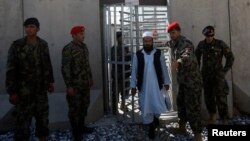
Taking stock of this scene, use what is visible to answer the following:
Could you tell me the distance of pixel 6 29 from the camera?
7215mm

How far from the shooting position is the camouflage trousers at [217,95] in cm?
688

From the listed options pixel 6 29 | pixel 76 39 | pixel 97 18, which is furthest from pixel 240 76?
pixel 6 29

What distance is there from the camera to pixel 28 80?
5594mm

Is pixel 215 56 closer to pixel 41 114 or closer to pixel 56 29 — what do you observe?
pixel 56 29

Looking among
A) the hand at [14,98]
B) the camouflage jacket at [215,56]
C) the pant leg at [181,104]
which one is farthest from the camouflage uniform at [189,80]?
the hand at [14,98]

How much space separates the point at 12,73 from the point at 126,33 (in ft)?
8.72

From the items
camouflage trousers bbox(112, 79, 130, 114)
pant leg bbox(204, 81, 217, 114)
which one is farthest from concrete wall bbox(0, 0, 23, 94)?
pant leg bbox(204, 81, 217, 114)

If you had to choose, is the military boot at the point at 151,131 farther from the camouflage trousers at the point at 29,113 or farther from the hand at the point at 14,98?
the hand at the point at 14,98

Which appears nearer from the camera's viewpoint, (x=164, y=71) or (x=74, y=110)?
(x=74, y=110)

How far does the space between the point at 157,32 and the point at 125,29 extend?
0.70 meters

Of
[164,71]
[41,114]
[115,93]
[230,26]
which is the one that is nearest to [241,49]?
[230,26]

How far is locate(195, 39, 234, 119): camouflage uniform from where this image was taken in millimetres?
6809

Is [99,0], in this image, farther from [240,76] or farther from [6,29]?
[240,76]

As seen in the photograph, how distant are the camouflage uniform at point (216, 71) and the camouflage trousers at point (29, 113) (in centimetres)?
299
